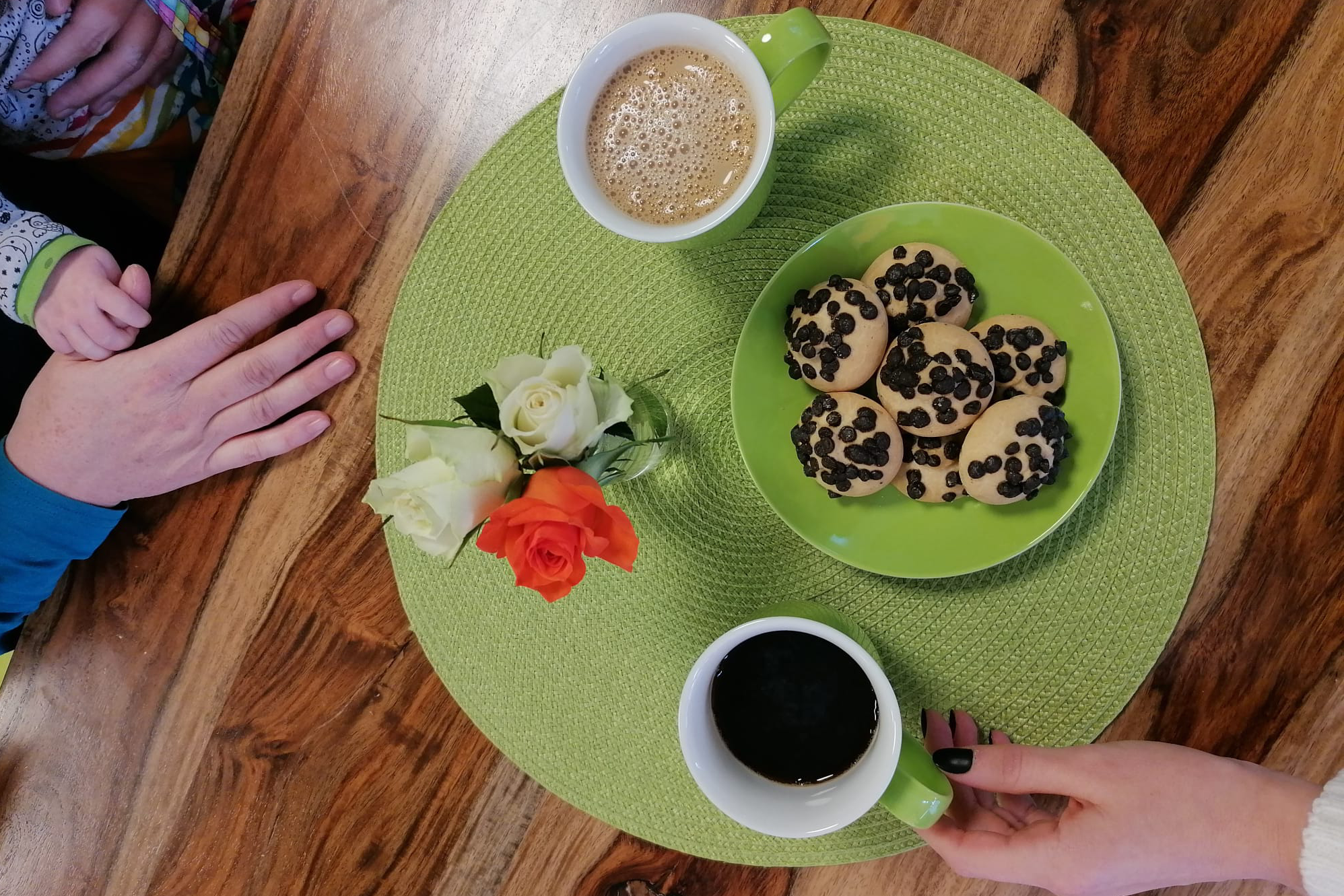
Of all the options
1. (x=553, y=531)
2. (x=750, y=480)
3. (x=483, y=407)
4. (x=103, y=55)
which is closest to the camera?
(x=553, y=531)

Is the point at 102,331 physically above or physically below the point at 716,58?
below

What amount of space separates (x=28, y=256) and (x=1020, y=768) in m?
1.17

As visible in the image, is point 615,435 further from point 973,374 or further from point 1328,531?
point 1328,531

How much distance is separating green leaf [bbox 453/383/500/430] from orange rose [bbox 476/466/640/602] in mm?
89

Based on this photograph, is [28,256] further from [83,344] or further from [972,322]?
[972,322]

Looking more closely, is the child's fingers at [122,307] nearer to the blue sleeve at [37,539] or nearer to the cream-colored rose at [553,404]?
the blue sleeve at [37,539]

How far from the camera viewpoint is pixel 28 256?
3.13ft

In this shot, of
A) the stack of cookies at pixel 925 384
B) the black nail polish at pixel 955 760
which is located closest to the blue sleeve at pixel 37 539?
the stack of cookies at pixel 925 384

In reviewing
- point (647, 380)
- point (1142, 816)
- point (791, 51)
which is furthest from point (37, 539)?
point (1142, 816)

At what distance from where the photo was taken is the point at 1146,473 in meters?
0.82

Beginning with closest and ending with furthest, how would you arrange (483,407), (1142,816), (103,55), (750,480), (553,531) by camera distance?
(553,531) → (483,407) → (1142,816) → (750,480) → (103,55)

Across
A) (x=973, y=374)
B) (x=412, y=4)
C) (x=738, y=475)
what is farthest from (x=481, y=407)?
(x=412, y=4)

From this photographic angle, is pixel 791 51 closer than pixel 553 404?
No

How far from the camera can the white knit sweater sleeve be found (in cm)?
72
